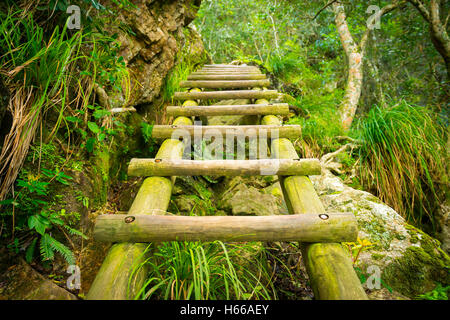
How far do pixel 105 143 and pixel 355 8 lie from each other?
4.18 meters

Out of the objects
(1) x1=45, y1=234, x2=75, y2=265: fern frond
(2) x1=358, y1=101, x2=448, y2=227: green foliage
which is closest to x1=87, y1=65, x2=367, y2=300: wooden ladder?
(1) x1=45, y1=234, x2=75, y2=265: fern frond

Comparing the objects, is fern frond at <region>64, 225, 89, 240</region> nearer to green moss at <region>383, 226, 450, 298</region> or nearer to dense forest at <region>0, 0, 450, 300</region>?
dense forest at <region>0, 0, 450, 300</region>

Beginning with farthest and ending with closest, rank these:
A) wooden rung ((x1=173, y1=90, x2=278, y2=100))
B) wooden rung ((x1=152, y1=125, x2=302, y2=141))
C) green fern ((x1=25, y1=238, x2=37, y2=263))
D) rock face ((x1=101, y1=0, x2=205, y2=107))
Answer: wooden rung ((x1=173, y1=90, x2=278, y2=100)), rock face ((x1=101, y1=0, x2=205, y2=107)), wooden rung ((x1=152, y1=125, x2=302, y2=141)), green fern ((x1=25, y1=238, x2=37, y2=263))

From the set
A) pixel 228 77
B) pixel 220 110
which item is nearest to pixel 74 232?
pixel 220 110

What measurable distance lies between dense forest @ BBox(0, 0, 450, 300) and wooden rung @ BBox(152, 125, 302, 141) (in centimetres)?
5

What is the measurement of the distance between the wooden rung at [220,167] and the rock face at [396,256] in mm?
640

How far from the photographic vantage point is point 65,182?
121cm

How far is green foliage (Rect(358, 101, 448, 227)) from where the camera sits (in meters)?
2.17

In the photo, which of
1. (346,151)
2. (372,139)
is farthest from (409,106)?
(346,151)

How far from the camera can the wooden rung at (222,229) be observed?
94cm

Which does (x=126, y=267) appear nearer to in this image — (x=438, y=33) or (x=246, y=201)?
(x=246, y=201)

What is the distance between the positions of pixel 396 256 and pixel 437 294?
24 centimetres

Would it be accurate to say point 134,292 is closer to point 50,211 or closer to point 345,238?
point 50,211

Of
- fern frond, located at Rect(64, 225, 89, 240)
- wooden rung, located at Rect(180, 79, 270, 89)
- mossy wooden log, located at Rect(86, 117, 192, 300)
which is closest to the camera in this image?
mossy wooden log, located at Rect(86, 117, 192, 300)
